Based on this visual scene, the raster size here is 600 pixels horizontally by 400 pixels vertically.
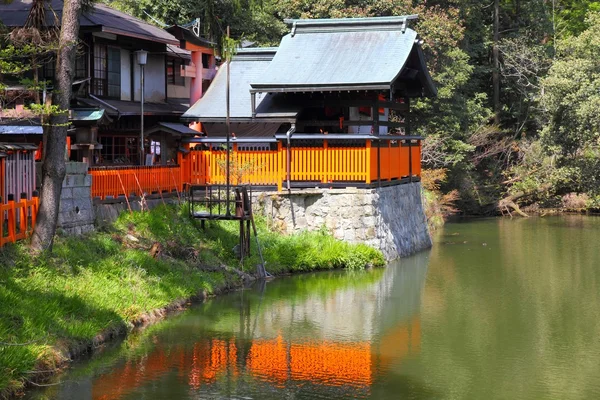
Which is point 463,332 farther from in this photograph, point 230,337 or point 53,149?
point 53,149

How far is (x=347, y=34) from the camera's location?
1257 inches

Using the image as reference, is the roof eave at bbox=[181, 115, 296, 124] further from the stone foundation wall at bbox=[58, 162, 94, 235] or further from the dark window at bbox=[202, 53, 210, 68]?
the stone foundation wall at bbox=[58, 162, 94, 235]

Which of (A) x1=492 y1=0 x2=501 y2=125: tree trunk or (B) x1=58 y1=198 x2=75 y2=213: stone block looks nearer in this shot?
(B) x1=58 y1=198 x2=75 y2=213: stone block

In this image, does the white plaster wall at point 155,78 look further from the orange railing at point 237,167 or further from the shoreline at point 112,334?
the shoreline at point 112,334

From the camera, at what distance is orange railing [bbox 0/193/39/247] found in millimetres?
18922

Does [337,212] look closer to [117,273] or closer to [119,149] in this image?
[119,149]

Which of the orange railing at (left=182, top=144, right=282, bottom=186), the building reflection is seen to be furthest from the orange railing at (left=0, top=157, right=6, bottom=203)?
the orange railing at (left=182, top=144, right=282, bottom=186)

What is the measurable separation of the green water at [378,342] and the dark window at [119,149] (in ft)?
28.5

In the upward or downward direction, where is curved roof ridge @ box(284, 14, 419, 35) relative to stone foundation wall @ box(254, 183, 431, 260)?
upward

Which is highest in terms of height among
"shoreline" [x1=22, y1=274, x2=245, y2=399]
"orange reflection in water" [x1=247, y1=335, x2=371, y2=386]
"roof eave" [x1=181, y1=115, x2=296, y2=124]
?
"roof eave" [x1=181, y1=115, x2=296, y2=124]

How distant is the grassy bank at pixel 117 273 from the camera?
16047 mm

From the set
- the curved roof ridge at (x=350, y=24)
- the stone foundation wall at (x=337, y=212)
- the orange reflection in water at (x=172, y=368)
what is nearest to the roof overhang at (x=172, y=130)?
the stone foundation wall at (x=337, y=212)

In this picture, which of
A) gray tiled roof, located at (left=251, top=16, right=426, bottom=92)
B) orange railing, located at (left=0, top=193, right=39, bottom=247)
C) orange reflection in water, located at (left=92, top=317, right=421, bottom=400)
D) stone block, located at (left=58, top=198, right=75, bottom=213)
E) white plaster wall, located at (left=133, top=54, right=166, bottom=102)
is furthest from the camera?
white plaster wall, located at (left=133, top=54, right=166, bottom=102)

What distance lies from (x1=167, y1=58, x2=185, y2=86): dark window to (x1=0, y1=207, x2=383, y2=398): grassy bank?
9.99 metres
